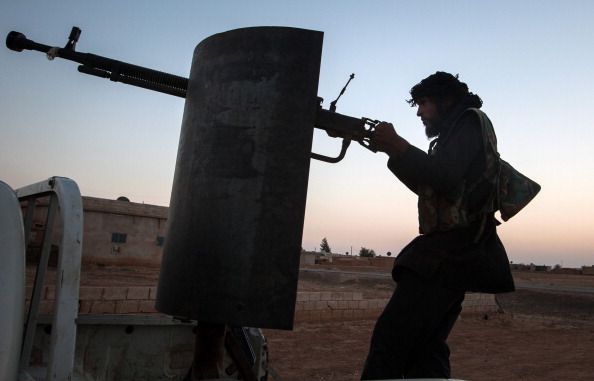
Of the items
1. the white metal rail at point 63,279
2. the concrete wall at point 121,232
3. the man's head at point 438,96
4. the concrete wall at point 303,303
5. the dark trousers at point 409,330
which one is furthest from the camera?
the concrete wall at point 121,232

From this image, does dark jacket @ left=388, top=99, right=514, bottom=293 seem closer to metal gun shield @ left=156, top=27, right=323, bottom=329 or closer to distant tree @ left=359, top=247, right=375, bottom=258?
metal gun shield @ left=156, top=27, right=323, bottom=329

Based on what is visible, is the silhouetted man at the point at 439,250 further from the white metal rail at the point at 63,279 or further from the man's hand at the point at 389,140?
the white metal rail at the point at 63,279

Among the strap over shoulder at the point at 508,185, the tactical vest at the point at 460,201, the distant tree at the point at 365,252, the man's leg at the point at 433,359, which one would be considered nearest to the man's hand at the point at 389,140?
the tactical vest at the point at 460,201

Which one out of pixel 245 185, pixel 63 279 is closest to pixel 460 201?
pixel 245 185

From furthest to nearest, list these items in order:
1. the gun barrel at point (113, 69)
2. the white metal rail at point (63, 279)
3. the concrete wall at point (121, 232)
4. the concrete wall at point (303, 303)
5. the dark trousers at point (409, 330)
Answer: the concrete wall at point (121, 232)
the concrete wall at point (303, 303)
the gun barrel at point (113, 69)
the dark trousers at point (409, 330)
the white metal rail at point (63, 279)

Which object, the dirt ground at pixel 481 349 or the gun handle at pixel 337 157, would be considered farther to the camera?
the dirt ground at pixel 481 349

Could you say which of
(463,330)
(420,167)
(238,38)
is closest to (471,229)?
(420,167)

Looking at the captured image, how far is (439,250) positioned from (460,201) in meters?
0.20

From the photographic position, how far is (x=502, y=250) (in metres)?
1.84

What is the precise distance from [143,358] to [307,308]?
5889 millimetres

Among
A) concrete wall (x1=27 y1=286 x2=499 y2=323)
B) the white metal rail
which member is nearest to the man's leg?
the white metal rail

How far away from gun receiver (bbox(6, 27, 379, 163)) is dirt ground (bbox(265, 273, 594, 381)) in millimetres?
3470

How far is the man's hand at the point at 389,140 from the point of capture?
172 cm

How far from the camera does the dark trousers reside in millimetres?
1663
